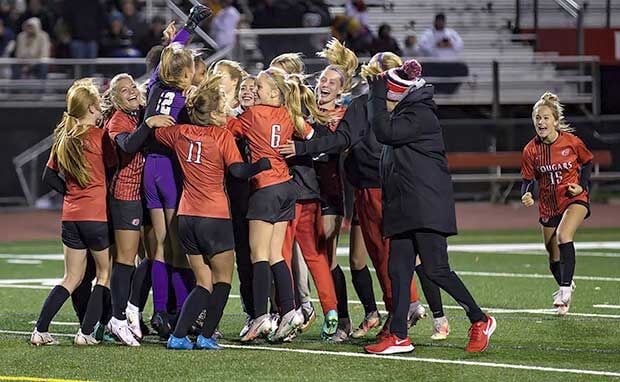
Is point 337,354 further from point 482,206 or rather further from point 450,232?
point 482,206

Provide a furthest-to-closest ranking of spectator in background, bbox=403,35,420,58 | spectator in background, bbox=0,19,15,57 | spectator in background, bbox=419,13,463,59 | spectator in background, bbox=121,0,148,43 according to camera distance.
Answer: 1. spectator in background, bbox=419,13,463,59
2. spectator in background, bbox=403,35,420,58
3. spectator in background, bbox=121,0,148,43
4. spectator in background, bbox=0,19,15,57

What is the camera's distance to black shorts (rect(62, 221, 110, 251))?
9484mm

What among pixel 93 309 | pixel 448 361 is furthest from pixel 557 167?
pixel 93 309

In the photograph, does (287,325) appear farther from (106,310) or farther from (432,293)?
(106,310)

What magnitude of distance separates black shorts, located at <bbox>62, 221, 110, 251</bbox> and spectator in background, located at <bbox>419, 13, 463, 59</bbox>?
15214 mm

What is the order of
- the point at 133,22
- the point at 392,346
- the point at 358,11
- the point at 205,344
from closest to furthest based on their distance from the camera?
the point at 392,346 → the point at 205,344 → the point at 133,22 → the point at 358,11

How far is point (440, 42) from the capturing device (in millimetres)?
24297

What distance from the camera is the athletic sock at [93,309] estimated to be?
9523mm

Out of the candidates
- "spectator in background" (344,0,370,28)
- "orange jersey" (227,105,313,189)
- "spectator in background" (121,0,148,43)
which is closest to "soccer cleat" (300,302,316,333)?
"orange jersey" (227,105,313,189)

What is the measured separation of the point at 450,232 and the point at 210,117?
1755mm

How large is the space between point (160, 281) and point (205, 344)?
2.54 ft

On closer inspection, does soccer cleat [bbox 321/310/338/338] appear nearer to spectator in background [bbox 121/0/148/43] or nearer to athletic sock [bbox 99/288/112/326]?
athletic sock [bbox 99/288/112/326]

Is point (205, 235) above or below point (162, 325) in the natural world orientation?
above

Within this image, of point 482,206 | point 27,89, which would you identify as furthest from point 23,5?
point 482,206
